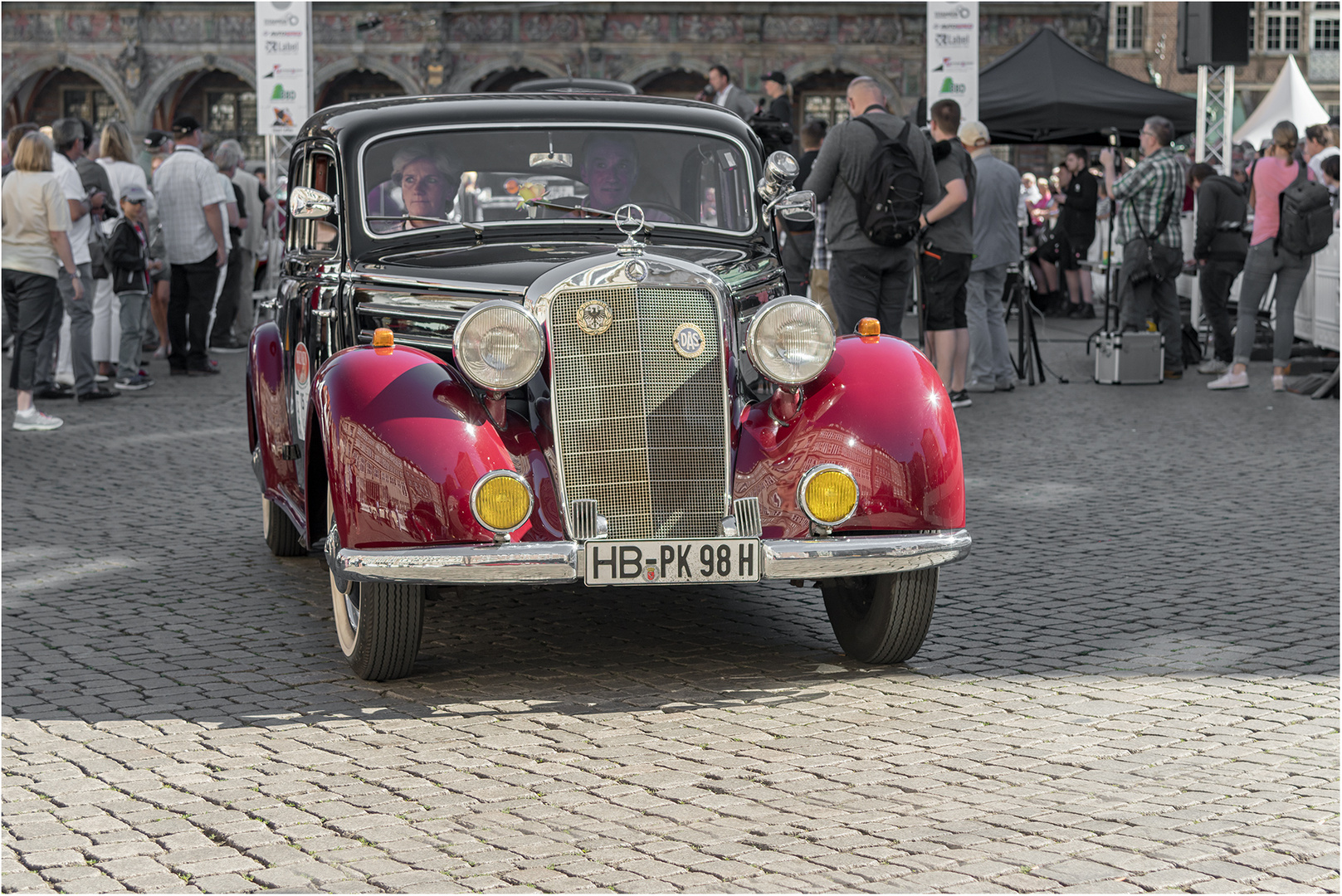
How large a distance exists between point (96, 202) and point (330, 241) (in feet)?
22.1

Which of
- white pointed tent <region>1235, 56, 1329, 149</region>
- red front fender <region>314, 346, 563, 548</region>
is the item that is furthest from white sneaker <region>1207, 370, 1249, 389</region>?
white pointed tent <region>1235, 56, 1329, 149</region>

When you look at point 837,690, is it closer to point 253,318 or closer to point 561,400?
point 561,400

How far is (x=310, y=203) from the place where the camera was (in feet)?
19.4

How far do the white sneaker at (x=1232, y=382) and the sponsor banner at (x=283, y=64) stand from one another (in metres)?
11.3

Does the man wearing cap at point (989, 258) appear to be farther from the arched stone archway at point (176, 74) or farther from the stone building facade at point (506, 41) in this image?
the arched stone archway at point (176, 74)

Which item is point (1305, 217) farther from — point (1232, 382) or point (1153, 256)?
point (1232, 382)

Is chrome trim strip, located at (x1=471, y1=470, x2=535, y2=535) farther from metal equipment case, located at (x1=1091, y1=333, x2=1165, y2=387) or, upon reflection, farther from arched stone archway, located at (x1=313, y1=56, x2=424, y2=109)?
arched stone archway, located at (x1=313, y1=56, x2=424, y2=109)

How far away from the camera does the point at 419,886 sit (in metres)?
3.46

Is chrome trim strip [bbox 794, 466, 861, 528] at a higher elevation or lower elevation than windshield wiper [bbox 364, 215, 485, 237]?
lower

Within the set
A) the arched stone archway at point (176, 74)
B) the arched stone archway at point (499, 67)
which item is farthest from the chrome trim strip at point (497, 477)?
the arched stone archway at point (176, 74)

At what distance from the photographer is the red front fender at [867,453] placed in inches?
196

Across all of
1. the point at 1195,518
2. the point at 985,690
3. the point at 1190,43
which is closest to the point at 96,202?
the point at 1195,518

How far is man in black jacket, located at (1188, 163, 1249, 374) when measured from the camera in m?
14.0

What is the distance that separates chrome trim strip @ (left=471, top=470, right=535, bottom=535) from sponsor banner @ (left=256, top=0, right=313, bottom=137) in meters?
15.8
